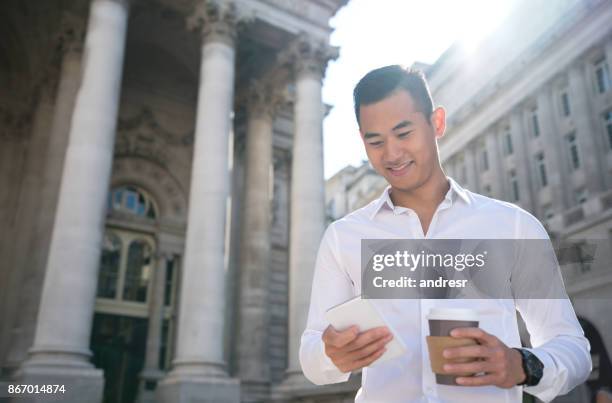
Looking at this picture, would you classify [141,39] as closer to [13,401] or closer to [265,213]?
[265,213]

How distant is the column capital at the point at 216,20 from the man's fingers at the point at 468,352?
58.7 feet

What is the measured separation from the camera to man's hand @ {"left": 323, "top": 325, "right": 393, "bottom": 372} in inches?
84.1

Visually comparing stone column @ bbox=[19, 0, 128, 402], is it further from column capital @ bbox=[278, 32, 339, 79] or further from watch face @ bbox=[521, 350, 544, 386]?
watch face @ bbox=[521, 350, 544, 386]

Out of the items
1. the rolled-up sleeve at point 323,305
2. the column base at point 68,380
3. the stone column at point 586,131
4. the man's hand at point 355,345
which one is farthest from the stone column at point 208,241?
the stone column at point 586,131

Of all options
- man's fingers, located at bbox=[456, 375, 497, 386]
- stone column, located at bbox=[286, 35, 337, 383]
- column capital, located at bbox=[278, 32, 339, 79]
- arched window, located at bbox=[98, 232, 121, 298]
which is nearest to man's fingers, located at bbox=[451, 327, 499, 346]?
A: man's fingers, located at bbox=[456, 375, 497, 386]

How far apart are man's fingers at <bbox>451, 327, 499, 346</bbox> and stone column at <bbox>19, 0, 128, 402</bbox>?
12536 mm

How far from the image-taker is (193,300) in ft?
50.6

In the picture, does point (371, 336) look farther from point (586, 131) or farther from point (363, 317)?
point (586, 131)

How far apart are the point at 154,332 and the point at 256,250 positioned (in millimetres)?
4913

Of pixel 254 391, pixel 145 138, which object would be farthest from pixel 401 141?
pixel 145 138

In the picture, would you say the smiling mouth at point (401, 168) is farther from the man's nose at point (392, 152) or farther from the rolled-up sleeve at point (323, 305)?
the rolled-up sleeve at point (323, 305)

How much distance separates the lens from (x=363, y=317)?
215 centimetres

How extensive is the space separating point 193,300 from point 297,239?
460 centimetres

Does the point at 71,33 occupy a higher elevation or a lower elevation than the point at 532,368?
higher
